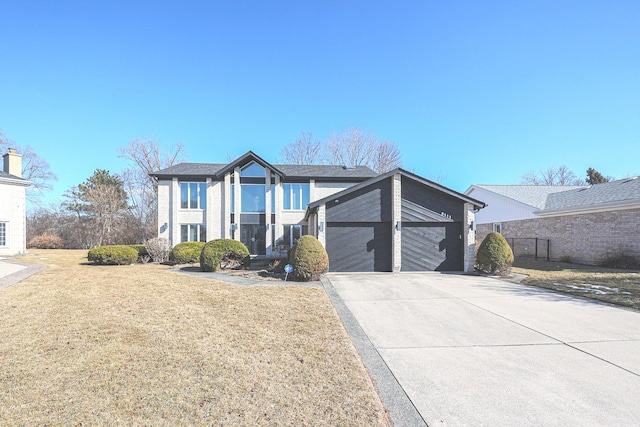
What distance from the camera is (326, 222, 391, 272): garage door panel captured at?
13.3 m

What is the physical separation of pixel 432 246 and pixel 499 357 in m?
9.54

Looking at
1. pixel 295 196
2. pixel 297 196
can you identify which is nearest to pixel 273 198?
pixel 295 196

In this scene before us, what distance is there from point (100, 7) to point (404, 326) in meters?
14.8

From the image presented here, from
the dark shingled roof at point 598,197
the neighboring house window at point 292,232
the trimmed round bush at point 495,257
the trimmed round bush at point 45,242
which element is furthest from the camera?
the trimmed round bush at point 45,242

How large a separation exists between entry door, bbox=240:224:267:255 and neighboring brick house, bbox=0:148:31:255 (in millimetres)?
15835

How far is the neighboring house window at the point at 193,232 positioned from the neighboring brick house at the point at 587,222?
23.0 m

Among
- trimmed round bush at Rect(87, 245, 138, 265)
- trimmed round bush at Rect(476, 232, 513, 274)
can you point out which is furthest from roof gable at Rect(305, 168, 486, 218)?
trimmed round bush at Rect(87, 245, 138, 265)

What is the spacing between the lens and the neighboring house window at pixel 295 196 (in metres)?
20.8

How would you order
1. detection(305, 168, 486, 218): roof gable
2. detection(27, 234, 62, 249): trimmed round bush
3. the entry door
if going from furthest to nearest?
detection(27, 234, 62, 249): trimmed round bush → the entry door → detection(305, 168, 486, 218): roof gable

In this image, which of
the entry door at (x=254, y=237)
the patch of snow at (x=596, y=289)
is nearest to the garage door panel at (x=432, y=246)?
the patch of snow at (x=596, y=289)

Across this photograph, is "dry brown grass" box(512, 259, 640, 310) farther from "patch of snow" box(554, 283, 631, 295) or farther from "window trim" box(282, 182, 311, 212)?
"window trim" box(282, 182, 311, 212)

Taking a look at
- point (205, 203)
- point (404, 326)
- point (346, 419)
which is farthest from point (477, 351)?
point (205, 203)

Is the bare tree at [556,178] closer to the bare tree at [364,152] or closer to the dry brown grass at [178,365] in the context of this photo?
the bare tree at [364,152]

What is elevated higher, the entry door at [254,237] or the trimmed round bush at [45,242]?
the entry door at [254,237]
